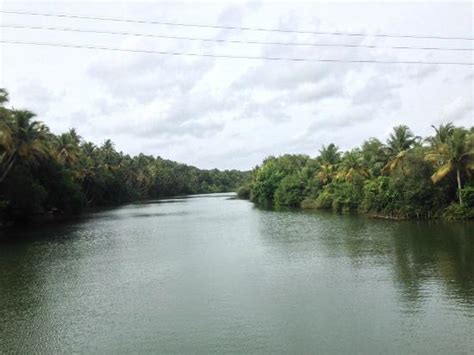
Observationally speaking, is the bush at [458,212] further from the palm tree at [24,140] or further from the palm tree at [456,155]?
the palm tree at [24,140]

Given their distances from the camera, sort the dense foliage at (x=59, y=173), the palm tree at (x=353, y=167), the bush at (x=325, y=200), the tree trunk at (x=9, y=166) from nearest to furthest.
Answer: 1. the tree trunk at (x=9, y=166)
2. the dense foliage at (x=59, y=173)
3. the palm tree at (x=353, y=167)
4. the bush at (x=325, y=200)

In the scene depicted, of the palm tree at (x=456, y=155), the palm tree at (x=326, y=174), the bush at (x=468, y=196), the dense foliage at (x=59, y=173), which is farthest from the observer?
the palm tree at (x=326, y=174)

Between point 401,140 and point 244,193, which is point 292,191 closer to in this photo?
point 401,140

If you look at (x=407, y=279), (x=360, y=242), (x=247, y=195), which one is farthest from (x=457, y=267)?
(x=247, y=195)

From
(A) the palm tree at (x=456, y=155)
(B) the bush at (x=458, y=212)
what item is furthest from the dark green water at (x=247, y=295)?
(A) the palm tree at (x=456, y=155)

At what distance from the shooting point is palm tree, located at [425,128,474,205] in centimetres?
3878

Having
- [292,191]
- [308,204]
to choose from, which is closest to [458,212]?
[308,204]

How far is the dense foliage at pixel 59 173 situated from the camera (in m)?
47.6

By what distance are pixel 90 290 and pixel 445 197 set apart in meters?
32.5

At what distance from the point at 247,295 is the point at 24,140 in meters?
39.2

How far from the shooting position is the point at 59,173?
6062 centimetres

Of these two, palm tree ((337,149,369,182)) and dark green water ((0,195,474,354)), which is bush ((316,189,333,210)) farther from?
dark green water ((0,195,474,354))

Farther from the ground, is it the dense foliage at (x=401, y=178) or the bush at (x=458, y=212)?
the dense foliage at (x=401, y=178)

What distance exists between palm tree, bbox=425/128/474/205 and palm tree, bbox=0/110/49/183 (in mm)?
39321
